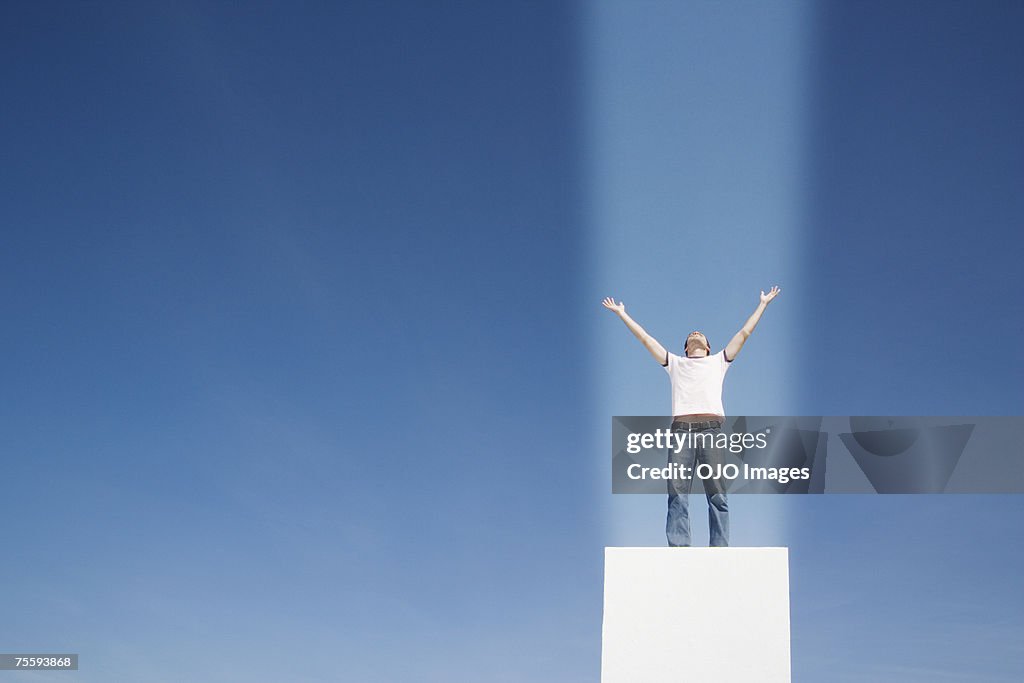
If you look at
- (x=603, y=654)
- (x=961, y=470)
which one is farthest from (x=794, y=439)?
(x=961, y=470)

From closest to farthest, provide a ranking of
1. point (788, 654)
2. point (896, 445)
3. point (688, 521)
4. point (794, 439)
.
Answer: point (788, 654) < point (688, 521) < point (794, 439) < point (896, 445)

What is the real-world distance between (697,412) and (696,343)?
769mm

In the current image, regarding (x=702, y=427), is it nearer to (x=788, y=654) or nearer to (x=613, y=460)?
(x=613, y=460)

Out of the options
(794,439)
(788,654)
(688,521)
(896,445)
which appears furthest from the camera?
(896,445)

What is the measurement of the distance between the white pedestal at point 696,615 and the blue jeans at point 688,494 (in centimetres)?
33

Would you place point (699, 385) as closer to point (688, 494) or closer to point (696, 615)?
point (688, 494)

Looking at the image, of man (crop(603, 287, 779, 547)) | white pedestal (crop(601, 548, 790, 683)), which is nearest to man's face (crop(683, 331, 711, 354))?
man (crop(603, 287, 779, 547))

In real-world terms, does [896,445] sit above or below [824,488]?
above

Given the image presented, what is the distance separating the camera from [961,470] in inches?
522

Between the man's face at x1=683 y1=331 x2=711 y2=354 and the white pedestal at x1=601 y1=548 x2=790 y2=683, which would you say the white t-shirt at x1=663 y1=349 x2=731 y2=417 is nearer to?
the man's face at x1=683 y1=331 x2=711 y2=354

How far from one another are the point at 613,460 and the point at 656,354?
3.96ft

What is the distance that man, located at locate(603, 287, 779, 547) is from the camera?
9.53 m

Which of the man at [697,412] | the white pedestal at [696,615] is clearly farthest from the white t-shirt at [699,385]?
the white pedestal at [696,615]

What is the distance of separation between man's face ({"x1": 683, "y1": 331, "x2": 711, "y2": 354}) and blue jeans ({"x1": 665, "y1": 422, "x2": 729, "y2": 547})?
83cm
